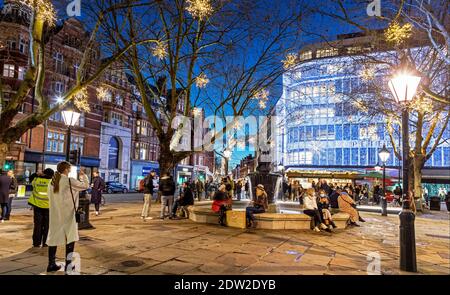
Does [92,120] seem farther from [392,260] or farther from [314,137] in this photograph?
[392,260]

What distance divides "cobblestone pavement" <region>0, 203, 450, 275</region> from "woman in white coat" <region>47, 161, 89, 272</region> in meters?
0.44

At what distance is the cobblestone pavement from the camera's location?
5.59 metres

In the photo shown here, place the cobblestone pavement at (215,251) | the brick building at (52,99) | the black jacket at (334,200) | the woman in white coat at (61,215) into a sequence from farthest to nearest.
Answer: the brick building at (52,99)
the black jacket at (334,200)
the cobblestone pavement at (215,251)
the woman in white coat at (61,215)

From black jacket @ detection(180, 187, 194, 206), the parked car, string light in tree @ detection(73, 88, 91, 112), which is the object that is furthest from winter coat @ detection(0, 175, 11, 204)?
the parked car

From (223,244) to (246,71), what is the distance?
13077mm

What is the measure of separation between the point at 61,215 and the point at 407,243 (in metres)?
6.11

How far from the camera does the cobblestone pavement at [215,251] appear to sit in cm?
559

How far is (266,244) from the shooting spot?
25.8 feet

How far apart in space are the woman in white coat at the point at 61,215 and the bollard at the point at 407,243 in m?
5.80

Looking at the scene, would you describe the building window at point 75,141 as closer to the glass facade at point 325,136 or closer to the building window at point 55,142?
the building window at point 55,142

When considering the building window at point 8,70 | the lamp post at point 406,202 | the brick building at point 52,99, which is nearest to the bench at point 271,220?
the lamp post at point 406,202

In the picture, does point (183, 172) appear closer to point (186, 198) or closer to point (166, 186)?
point (186, 198)

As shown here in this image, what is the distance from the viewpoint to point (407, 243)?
19.9ft

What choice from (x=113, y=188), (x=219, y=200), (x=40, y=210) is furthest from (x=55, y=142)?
(x=40, y=210)
